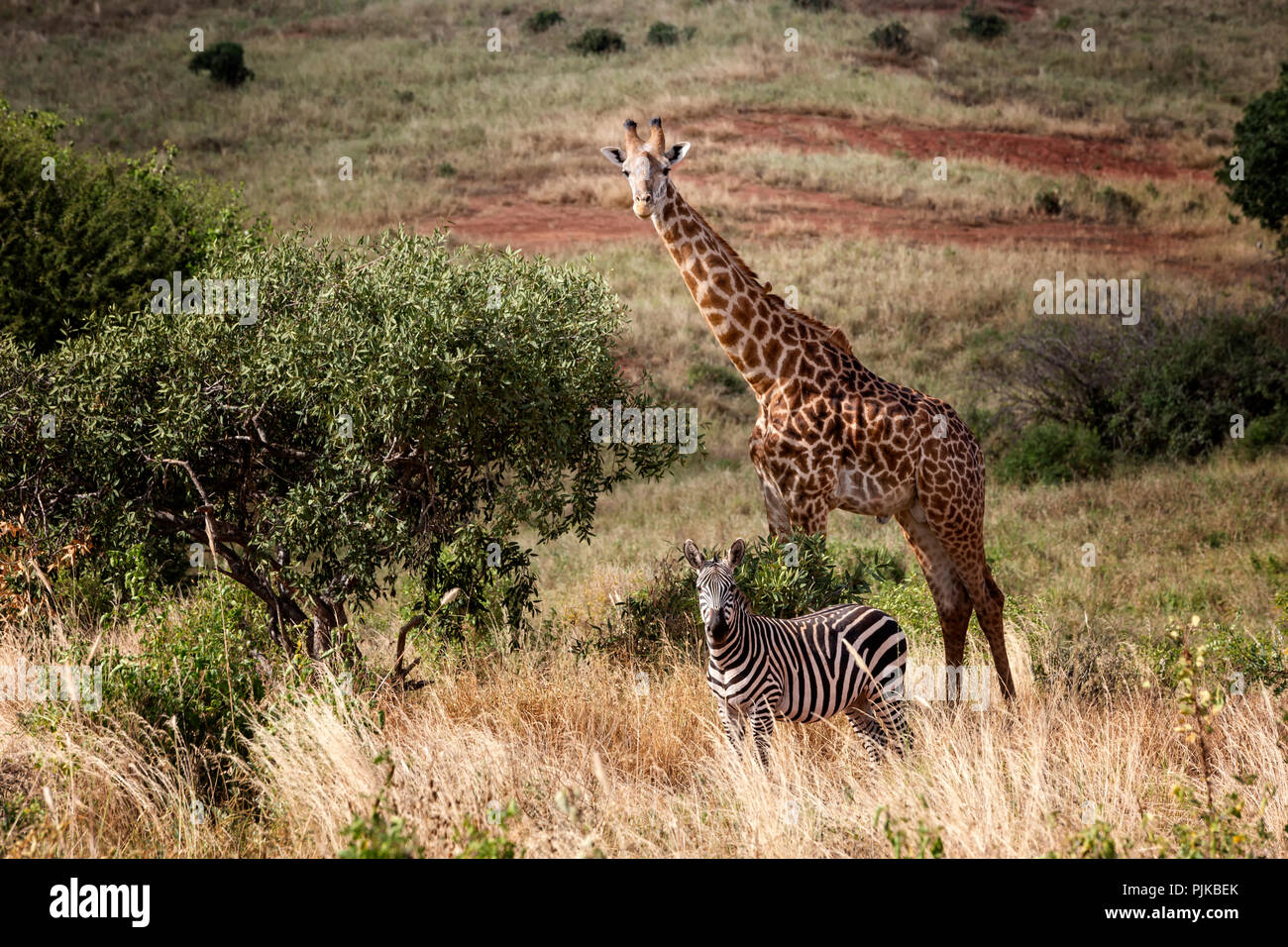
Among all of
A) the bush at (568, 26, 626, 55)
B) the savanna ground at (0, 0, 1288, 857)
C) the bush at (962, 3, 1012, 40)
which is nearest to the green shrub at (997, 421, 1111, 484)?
the savanna ground at (0, 0, 1288, 857)

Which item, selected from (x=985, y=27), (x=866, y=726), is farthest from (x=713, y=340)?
(x=985, y=27)

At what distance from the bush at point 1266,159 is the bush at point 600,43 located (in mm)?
27689

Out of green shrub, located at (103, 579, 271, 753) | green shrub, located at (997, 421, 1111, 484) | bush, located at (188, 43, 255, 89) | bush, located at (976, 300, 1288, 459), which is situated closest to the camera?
green shrub, located at (103, 579, 271, 753)

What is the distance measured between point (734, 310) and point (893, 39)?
144ft

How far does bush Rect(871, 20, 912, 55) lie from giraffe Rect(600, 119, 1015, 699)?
4332cm

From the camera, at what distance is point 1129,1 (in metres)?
58.7

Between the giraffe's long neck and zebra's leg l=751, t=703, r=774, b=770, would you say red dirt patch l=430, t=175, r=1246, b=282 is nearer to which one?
the giraffe's long neck

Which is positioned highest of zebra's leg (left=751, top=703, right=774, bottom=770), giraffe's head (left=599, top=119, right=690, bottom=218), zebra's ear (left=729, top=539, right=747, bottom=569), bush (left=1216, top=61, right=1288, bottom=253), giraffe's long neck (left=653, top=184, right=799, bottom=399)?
bush (left=1216, top=61, right=1288, bottom=253)

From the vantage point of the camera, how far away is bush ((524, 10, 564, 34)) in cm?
5264

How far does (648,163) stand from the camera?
8344mm

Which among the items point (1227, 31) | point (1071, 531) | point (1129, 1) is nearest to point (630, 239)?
point (1071, 531)

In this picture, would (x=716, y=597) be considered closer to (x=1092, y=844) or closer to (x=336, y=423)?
(x=1092, y=844)

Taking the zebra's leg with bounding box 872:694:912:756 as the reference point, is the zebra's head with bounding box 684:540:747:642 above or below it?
above

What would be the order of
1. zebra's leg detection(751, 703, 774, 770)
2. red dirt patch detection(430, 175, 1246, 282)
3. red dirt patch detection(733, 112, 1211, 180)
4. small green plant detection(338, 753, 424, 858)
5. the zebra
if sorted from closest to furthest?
small green plant detection(338, 753, 424, 858)
the zebra
zebra's leg detection(751, 703, 774, 770)
red dirt patch detection(430, 175, 1246, 282)
red dirt patch detection(733, 112, 1211, 180)
